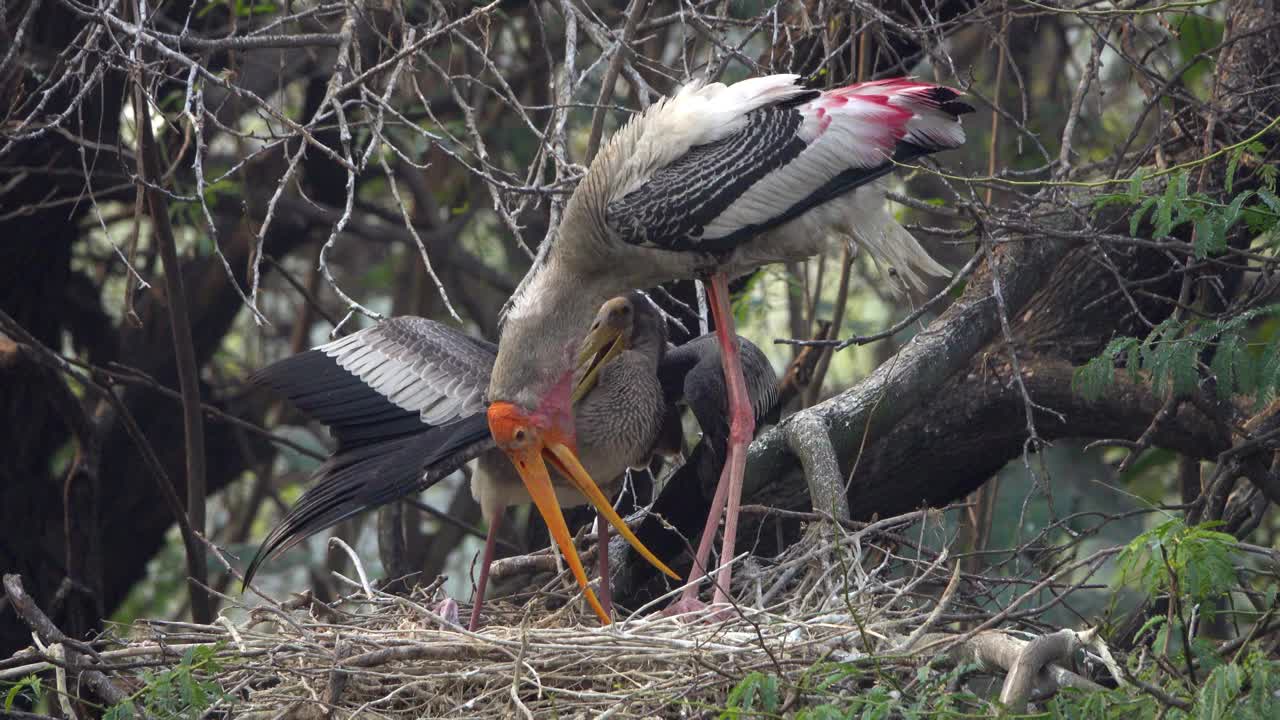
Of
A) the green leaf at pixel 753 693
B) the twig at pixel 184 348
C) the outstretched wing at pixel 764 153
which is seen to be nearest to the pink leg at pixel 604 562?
the outstretched wing at pixel 764 153

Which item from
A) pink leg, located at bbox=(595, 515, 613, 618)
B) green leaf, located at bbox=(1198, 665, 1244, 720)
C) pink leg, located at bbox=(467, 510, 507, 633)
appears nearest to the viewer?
green leaf, located at bbox=(1198, 665, 1244, 720)

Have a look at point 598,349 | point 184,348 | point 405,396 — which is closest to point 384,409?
point 405,396

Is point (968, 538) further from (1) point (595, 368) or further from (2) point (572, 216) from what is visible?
(2) point (572, 216)

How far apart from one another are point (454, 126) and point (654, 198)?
1844mm

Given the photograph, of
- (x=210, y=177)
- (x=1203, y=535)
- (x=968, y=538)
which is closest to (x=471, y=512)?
(x=210, y=177)

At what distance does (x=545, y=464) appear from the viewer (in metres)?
4.41

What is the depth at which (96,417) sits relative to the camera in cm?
632

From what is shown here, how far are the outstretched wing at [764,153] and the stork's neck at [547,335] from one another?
0.33m

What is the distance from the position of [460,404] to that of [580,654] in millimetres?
1161

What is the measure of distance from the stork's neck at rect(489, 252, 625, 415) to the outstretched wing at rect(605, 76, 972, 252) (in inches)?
12.9

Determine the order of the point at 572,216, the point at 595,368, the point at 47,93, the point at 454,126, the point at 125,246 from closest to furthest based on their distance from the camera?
the point at 47,93 → the point at 572,216 → the point at 595,368 → the point at 454,126 → the point at 125,246

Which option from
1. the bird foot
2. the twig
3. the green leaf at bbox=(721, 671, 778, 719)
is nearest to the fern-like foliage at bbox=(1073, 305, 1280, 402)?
the green leaf at bbox=(721, 671, 778, 719)

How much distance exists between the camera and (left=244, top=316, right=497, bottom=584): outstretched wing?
404 centimetres

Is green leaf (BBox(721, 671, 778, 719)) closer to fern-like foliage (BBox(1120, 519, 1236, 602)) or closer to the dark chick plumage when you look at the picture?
fern-like foliage (BBox(1120, 519, 1236, 602))
